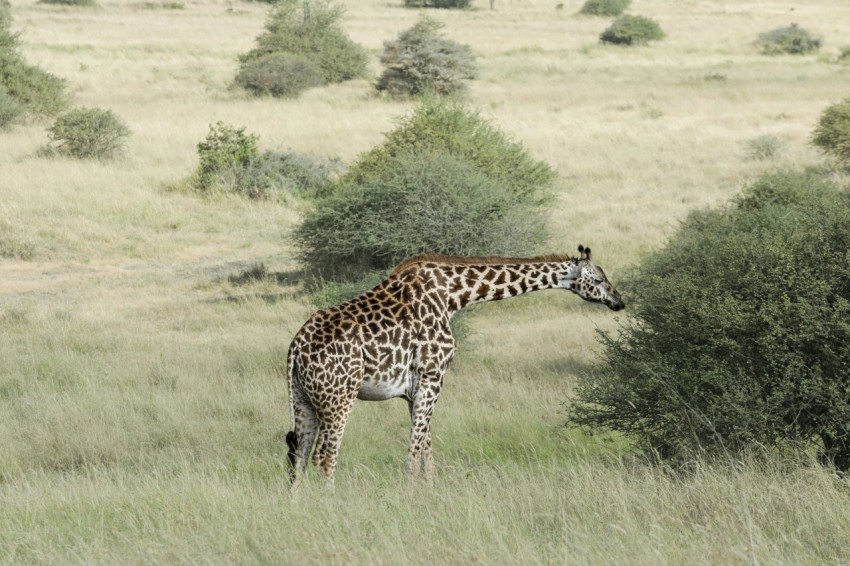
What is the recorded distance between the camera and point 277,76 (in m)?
37.3

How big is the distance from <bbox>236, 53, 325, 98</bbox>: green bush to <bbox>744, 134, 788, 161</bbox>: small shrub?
16.1 meters

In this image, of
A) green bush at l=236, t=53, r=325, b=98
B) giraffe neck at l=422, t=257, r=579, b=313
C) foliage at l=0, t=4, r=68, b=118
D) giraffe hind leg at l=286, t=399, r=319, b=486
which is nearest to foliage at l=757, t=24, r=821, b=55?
green bush at l=236, t=53, r=325, b=98

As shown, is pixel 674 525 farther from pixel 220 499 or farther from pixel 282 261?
pixel 282 261

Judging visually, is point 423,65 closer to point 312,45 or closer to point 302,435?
point 312,45

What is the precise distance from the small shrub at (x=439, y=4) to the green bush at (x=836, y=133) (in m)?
56.2

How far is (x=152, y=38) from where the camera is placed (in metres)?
54.1

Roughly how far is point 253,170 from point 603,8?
57370 mm

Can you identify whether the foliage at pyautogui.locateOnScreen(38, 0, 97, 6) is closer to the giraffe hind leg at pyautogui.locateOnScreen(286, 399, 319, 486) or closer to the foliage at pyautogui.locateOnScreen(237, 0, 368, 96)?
the foliage at pyautogui.locateOnScreen(237, 0, 368, 96)

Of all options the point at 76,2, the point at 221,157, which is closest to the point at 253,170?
the point at 221,157

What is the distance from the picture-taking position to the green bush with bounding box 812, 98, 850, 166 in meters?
24.2

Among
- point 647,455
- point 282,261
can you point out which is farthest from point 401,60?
point 647,455

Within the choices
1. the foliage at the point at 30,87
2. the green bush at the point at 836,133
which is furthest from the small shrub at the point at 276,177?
the green bush at the point at 836,133

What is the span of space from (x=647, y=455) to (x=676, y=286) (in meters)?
1.16

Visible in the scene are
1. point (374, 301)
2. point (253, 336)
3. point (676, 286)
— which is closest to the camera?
point (374, 301)
